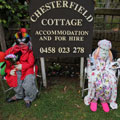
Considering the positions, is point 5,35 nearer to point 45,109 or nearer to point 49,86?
point 49,86

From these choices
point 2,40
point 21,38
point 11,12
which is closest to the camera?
point 21,38

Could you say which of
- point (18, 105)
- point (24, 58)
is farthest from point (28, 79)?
point (18, 105)

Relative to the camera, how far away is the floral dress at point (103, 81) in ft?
9.23

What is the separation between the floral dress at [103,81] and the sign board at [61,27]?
33cm

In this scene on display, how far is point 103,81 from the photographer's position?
2.82 m

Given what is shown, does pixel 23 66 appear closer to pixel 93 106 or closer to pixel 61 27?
pixel 61 27

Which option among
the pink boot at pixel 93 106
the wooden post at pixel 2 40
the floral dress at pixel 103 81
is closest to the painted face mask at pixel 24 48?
the wooden post at pixel 2 40

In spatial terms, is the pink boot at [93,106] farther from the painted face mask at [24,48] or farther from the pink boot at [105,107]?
the painted face mask at [24,48]

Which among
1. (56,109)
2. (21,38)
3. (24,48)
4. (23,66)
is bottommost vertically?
(56,109)

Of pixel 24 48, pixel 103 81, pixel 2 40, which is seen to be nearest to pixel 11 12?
pixel 2 40

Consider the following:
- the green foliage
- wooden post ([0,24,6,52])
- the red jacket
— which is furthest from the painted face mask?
wooden post ([0,24,6,52])

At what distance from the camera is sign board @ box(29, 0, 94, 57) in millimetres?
2574

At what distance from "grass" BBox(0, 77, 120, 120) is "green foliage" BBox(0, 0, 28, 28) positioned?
1.81m

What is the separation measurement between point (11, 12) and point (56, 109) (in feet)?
8.31
